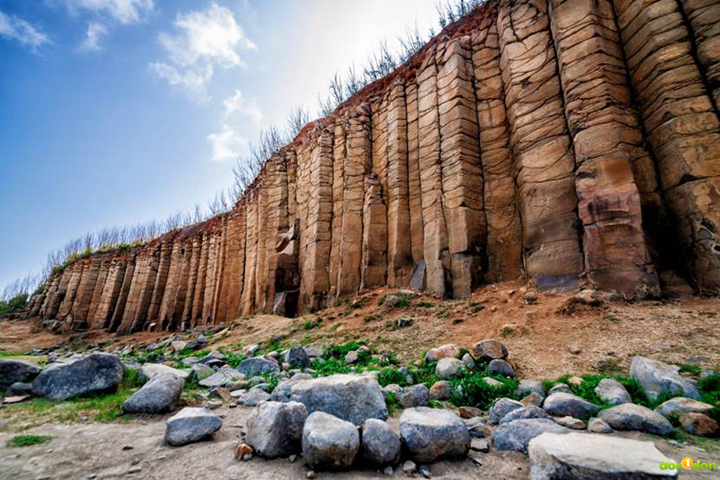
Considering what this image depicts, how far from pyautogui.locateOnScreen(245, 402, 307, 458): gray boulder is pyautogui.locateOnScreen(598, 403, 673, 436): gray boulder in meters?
2.51

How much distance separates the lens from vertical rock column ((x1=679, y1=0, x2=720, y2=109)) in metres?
5.45

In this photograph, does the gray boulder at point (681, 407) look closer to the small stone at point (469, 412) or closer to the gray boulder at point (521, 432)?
the gray boulder at point (521, 432)

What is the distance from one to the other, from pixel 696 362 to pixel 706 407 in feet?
4.77

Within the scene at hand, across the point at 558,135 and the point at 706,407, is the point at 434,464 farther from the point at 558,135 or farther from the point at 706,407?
the point at 558,135

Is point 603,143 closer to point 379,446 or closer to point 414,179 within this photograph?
point 414,179

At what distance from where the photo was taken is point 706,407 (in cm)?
248

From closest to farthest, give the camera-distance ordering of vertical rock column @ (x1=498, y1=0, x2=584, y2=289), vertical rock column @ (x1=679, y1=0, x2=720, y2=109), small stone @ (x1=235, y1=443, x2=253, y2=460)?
small stone @ (x1=235, y1=443, x2=253, y2=460) < vertical rock column @ (x1=679, y1=0, x2=720, y2=109) < vertical rock column @ (x1=498, y1=0, x2=584, y2=289)

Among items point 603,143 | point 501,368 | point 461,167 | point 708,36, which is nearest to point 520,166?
point 461,167

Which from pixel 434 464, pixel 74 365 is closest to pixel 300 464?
pixel 434 464

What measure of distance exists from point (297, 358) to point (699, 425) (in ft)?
17.2

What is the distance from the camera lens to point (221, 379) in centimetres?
477

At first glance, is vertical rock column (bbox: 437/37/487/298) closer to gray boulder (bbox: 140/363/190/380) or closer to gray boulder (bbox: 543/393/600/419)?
gray boulder (bbox: 543/393/600/419)

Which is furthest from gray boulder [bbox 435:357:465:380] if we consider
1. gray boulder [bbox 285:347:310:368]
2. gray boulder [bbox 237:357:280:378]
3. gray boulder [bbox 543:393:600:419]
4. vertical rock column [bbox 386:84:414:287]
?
vertical rock column [bbox 386:84:414:287]

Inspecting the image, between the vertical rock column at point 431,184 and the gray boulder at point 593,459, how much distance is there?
6406 millimetres
